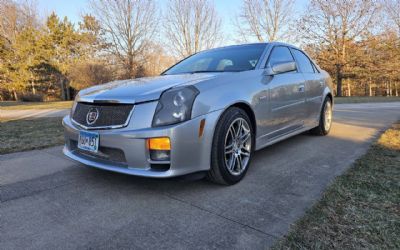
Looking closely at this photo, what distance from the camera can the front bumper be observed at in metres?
2.24

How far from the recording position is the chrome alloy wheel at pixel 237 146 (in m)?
2.72

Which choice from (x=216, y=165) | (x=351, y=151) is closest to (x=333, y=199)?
(x=216, y=165)

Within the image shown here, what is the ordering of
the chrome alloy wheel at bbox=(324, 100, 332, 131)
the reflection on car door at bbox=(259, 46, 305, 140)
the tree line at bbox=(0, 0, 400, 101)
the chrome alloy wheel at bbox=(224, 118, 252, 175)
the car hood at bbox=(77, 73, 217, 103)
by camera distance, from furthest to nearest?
the tree line at bbox=(0, 0, 400, 101) < the chrome alloy wheel at bbox=(324, 100, 332, 131) < the reflection on car door at bbox=(259, 46, 305, 140) < the chrome alloy wheel at bbox=(224, 118, 252, 175) < the car hood at bbox=(77, 73, 217, 103)

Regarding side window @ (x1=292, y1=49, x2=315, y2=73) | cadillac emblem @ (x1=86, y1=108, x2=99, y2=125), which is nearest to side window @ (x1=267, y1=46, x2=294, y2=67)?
side window @ (x1=292, y1=49, x2=315, y2=73)

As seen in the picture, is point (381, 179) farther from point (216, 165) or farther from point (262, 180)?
point (216, 165)

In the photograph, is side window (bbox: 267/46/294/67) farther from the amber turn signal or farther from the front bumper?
the amber turn signal

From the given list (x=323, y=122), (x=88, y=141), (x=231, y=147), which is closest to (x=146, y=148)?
(x=88, y=141)

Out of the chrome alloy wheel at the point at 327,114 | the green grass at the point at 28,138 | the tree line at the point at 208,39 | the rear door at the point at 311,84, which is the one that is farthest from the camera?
the tree line at the point at 208,39

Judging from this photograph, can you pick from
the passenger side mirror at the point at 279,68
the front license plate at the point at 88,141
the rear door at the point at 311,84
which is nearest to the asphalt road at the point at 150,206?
the front license plate at the point at 88,141

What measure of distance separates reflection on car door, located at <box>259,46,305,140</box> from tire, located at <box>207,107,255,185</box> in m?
0.35

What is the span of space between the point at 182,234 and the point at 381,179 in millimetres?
2120

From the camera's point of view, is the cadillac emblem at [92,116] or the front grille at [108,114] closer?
the front grille at [108,114]

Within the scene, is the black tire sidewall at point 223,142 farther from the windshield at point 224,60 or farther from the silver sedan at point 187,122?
the windshield at point 224,60

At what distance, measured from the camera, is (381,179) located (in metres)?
2.74
